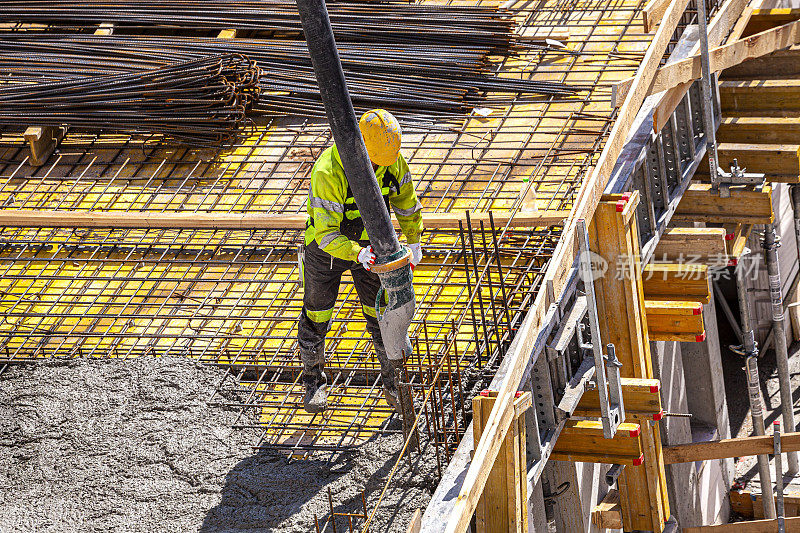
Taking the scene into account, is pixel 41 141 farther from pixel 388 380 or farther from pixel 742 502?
pixel 742 502

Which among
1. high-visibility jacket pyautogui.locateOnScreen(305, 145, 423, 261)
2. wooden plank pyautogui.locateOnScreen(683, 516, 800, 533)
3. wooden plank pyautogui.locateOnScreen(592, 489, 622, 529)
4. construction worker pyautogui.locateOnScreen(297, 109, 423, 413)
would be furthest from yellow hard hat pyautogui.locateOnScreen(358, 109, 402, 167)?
wooden plank pyautogui.locateOnScreen(683, 516, 800, 533)

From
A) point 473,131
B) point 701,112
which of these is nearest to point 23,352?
point 473,131

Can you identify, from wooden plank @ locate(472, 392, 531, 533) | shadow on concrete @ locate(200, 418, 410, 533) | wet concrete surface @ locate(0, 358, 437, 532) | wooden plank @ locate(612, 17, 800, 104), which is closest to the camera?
wooden plank @ locate(472, 392, 531, 533)

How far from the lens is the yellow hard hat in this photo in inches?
280

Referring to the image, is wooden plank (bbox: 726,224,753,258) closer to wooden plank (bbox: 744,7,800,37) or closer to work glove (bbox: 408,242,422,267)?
wooden plank (bbox: 744,7,800,37)

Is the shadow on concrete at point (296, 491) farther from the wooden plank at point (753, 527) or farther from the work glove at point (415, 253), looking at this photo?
the wooden plank at point (753, 527)

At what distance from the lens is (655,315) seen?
9.19m

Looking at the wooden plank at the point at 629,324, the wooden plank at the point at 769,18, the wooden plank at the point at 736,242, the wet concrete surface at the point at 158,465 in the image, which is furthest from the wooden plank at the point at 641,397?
the wooden plank at the point at 769,18

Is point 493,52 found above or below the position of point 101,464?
above

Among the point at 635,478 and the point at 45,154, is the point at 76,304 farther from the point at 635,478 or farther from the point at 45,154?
the point at 635,478

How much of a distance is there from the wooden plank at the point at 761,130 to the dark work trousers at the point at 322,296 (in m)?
5.19

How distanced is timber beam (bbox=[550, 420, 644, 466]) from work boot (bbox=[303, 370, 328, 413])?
5.62ft

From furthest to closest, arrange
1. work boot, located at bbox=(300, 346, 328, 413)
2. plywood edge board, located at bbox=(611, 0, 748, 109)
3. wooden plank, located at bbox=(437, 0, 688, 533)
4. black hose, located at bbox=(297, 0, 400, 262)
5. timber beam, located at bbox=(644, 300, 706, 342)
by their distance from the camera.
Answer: timber beam, located at bbox=(644, 300, 706, 342)
plywood edge board, located at bbox=(611, 0, 748, 109)
work boot, located at bbox=(300, 346, 328, 413)
wooden plank, located at bbox=(437, 0, 688, 533)
black hose, located at bbox=(297, 0, 400, 262)

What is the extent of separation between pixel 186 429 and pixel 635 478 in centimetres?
357
